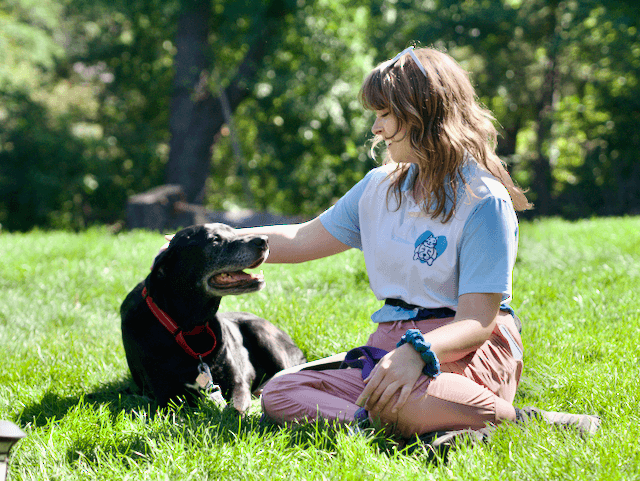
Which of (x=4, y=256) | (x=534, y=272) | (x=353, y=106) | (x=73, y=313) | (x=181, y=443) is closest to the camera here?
(x=181, y=443)

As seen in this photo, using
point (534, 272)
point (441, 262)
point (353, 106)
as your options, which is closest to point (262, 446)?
point (441, 262)

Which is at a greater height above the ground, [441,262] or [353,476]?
[441,262]

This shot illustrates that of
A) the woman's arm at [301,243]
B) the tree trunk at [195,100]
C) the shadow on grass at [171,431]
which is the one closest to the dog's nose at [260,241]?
the woman's arm at [301,243]

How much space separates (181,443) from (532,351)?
1.91 m

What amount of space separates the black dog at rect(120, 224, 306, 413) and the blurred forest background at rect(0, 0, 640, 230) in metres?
8.45

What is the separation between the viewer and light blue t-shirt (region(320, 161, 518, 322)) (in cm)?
215

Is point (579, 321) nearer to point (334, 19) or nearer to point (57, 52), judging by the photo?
point (334, 19)

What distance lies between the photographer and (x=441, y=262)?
2273mm

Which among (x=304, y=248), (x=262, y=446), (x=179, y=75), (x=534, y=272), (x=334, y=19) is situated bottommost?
(x=534, y=272)

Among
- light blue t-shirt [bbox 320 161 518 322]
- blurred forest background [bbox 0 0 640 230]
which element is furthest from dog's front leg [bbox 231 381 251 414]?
blurred forest background [bbox 0 0 640 230]

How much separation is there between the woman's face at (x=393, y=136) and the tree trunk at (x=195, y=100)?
399 inches

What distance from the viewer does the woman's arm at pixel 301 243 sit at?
112 inches

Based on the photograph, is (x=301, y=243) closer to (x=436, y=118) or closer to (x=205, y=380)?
(x=205, y=380)

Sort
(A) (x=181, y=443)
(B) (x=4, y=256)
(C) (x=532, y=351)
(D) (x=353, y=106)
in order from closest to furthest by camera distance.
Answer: (A) (x=181, y=443), (C) (x=532, y=351), (B) (x=4, y=256), (D) (x=353, y=106)
